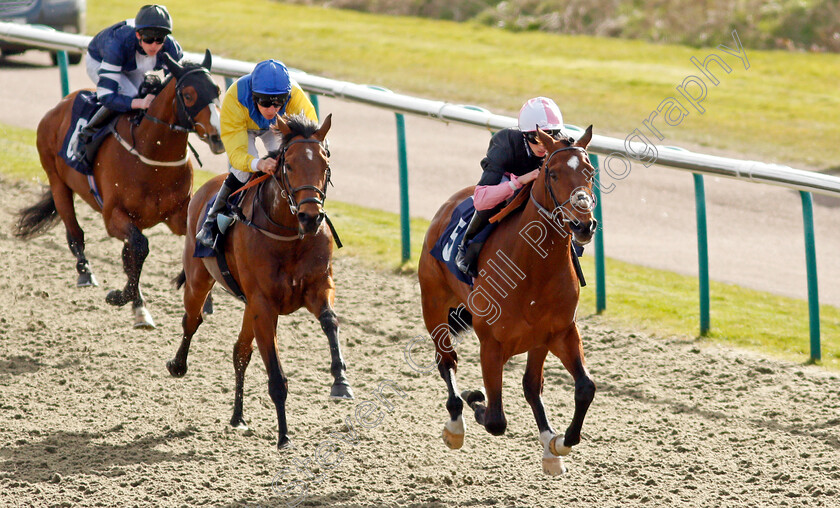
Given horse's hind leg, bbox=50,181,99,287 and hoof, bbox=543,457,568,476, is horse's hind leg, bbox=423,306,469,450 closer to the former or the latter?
hoof, bbox=543,457,568,476

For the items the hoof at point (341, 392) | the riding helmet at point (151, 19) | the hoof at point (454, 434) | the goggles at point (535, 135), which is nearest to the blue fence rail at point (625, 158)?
the riding helmet at point (151, 19)

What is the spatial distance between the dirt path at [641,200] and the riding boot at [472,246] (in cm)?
402

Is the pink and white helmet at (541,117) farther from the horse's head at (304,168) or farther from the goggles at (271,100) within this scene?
the goggles at (271,100)

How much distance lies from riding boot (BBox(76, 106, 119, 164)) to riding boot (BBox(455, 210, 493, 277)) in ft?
10.5

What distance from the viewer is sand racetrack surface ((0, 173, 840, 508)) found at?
5027 mm

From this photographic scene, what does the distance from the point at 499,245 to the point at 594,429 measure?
1383mm

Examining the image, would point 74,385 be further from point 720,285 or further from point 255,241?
point 720,285

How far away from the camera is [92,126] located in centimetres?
727

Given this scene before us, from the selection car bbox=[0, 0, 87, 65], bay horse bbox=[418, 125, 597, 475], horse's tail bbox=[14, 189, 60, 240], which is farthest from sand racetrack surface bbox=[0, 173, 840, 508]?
car bbox=[0, 0, 87, 65]

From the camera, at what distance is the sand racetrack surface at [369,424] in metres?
5.03

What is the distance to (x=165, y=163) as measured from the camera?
696 centimetres

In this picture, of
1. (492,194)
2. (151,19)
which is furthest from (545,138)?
(151,19)

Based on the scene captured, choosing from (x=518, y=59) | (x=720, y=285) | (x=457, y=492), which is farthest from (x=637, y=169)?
(x=457, y=492)

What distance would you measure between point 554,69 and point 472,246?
11.7 meters
